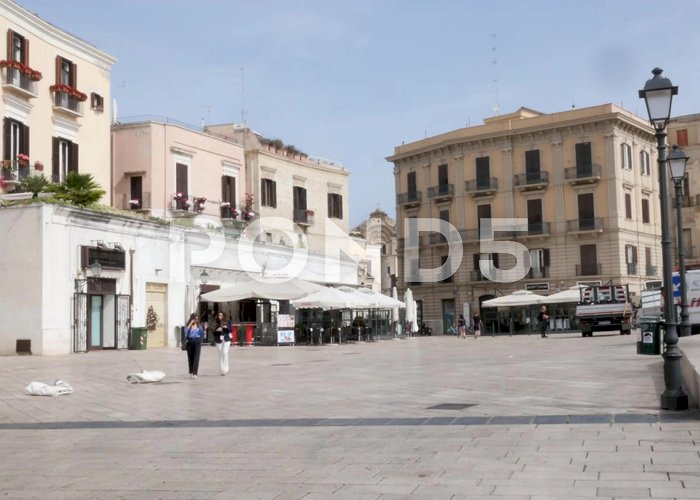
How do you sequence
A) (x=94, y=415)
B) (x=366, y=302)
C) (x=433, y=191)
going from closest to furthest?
(x=94, y=415)
(x=366, y=302)
(x=433, y=191)

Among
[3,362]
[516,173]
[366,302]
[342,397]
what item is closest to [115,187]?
[366,302]

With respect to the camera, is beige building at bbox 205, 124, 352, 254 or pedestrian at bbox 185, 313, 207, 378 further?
beige building at bbox 205, 124, 352, 254

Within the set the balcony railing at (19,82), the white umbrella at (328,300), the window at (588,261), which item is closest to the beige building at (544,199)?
the window at (588,261)

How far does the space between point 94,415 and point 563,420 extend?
6287 millimetres

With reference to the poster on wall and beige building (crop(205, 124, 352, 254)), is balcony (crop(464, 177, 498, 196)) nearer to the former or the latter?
beige building (crop(205, 124, 352, 254))

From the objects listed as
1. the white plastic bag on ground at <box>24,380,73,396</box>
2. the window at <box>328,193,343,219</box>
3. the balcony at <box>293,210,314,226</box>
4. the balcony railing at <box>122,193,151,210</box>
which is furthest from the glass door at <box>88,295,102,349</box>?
the window at <box>328,193,343,219</box>

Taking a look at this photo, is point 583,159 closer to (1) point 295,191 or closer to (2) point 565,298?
(2) point 565,298

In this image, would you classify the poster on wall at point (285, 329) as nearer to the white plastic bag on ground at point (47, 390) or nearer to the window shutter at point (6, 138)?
the window shutter at point (6, 138)

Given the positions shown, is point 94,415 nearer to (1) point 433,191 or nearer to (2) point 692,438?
(2) point 692,438

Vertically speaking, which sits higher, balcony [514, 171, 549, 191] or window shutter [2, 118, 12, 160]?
balcony [514, 171, 549, 191]

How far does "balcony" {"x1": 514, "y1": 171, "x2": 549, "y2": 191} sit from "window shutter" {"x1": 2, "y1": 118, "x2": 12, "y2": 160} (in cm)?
3748

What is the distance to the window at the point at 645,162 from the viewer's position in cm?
5984

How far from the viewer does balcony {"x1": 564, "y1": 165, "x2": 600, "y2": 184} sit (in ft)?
185

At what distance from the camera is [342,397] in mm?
13508
